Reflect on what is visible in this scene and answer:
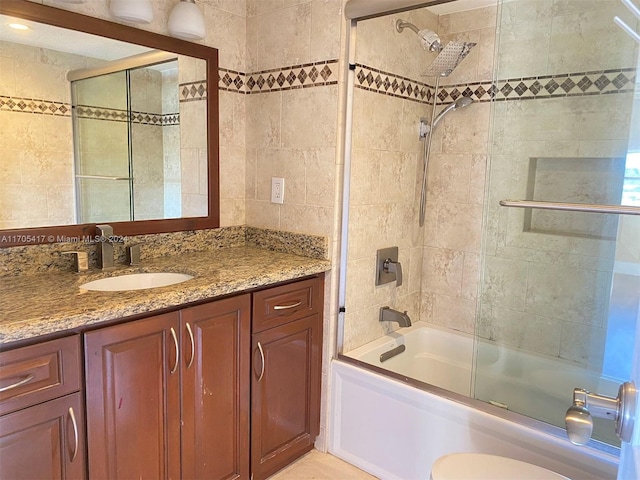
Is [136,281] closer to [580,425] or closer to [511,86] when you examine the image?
[580,425]

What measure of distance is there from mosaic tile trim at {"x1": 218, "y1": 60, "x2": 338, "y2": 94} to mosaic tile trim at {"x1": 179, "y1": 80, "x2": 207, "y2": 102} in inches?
3.8

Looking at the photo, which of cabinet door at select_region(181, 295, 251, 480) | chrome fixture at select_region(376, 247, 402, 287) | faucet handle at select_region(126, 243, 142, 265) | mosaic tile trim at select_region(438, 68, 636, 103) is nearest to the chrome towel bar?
mosaic tile trim at select_region(438, 68, 636, 103)

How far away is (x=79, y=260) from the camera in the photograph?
172 cm

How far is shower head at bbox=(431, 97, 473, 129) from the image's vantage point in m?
2.45

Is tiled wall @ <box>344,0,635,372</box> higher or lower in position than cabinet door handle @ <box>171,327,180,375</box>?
higher

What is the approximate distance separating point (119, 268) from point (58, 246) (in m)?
0.22

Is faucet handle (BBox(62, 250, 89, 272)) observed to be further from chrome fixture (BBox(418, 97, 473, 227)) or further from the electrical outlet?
chrome fixture (BBox(418, 97, 473, 227))

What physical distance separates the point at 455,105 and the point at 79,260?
1.92 metres

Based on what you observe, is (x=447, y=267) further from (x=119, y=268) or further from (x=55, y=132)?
(x=55, y=132)

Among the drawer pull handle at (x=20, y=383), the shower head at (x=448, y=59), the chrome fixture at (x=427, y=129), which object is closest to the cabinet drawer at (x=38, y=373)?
the drawer pull handle at (x=20, y=383)

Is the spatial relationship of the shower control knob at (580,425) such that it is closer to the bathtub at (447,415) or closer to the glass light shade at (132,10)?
the bathtub at (447,415)

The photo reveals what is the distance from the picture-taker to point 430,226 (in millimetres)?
2656

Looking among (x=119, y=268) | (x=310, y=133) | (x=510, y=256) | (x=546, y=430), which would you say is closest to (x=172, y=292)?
(x=119, y=268)

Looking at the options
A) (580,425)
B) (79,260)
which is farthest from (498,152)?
(79,260)
